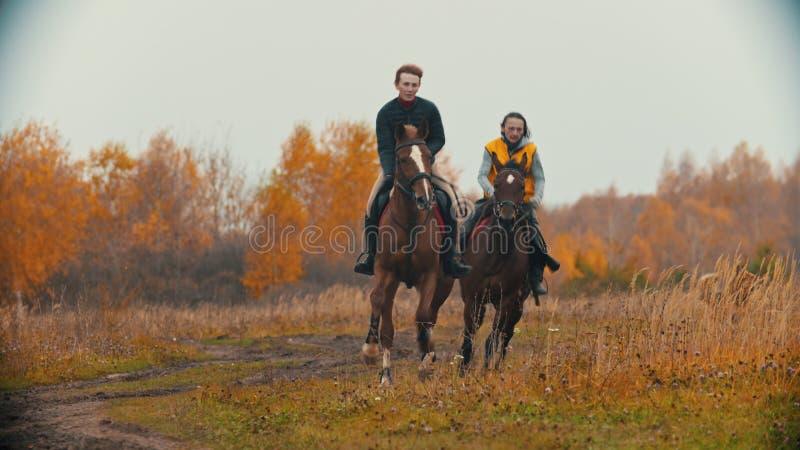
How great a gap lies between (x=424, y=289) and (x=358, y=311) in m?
14.6

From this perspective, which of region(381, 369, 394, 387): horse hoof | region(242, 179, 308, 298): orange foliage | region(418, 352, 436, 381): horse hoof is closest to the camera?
region(381, 369, 394, 387): horse hoof

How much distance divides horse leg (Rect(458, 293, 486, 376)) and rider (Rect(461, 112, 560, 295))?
817 mm

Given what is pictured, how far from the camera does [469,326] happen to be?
11.1 m

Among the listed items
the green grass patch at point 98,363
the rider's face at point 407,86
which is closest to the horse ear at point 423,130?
the rider's face at point 407,86

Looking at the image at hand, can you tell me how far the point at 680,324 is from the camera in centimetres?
1052

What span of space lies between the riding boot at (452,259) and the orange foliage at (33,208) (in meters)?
27.6

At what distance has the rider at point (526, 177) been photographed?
11.5 metres

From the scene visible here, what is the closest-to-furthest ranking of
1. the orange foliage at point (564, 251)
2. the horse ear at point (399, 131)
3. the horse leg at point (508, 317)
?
1. the horse ear at point (399, 131)
2. the horse leg at point (508, 317)
3. the orange foliage at point (564, 251)

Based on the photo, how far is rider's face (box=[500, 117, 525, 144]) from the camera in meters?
11.7

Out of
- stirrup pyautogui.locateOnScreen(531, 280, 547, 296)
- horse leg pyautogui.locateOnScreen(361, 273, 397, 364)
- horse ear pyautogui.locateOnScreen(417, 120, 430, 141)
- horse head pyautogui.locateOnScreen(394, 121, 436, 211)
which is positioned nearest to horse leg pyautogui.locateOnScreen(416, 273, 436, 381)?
horse leg pyautogui.locateOnScreen(361, 273, 397, 364)

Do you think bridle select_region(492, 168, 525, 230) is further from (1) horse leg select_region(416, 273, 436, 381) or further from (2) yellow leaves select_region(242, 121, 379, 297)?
(2) yellow leaves select_region(242, 121, 379, 297)

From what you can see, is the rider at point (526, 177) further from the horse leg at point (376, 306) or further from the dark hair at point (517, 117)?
the horse leg at point (376, 306)

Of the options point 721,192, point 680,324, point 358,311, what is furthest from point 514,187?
point 721,192

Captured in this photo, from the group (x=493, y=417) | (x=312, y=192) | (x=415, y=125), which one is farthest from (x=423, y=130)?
(x=312, y=192)
